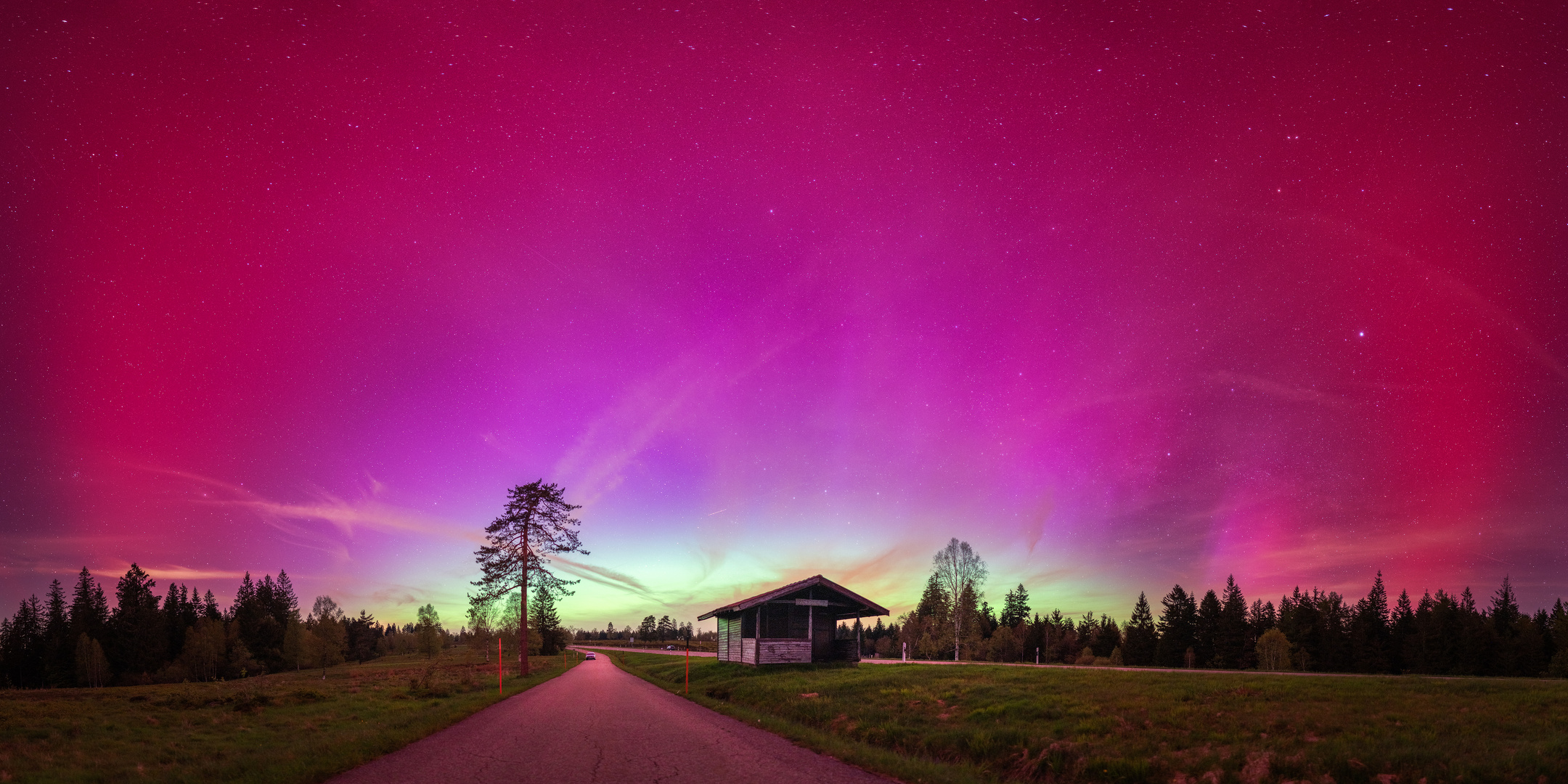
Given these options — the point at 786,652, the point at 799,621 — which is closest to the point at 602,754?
the point at 786,652

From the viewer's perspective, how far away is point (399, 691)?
30.9m

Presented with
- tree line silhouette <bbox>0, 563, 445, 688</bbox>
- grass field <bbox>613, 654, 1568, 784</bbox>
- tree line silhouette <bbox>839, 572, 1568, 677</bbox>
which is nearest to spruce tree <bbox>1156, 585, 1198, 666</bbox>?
tree line silhouette <bbox>839, 572, 1568, 677</bbox>

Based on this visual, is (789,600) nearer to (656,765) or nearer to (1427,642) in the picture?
(656,765)

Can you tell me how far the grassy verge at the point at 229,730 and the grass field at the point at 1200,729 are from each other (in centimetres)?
917

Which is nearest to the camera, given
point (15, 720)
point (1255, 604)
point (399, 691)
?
point (15, 720)

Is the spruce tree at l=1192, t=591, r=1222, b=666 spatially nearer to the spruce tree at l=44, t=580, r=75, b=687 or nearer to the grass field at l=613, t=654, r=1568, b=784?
the grass field at l=613, t=654, r=1568, b=784

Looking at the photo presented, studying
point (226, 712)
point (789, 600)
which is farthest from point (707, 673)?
→ point (226, 712)

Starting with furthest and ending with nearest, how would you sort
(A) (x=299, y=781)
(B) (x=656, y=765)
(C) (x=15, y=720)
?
(C) (x=15, y=720), (B) (x=656, y=765), (A) (x=299, y=781)

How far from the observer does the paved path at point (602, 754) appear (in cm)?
1058

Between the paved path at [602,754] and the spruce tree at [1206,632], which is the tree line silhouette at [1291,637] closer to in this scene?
the spruce tree at [1206,632]

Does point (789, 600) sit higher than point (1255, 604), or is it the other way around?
point (789, 600)

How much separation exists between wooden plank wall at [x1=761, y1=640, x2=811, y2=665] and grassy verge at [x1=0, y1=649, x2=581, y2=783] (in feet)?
42.3

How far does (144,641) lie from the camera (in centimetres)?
8600

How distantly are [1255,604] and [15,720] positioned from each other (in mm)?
116161
